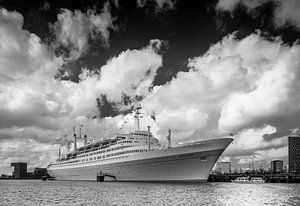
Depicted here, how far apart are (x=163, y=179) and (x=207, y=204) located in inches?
1380

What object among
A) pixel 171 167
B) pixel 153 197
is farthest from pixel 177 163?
pixel 153 197

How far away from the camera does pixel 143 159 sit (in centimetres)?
7275

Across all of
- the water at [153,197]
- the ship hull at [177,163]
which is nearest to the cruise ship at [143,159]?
the ship hull at [177,163]

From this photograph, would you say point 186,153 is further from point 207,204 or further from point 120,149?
point 207,204

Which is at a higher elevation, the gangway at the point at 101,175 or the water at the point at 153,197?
the water at the point at 153,197

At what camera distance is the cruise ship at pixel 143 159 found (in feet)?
218

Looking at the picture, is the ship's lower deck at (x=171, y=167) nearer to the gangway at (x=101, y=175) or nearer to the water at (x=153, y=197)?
the gangway at (x=101, y=175)

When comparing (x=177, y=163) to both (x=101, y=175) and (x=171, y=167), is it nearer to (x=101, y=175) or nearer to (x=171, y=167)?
(x=171, y=167)

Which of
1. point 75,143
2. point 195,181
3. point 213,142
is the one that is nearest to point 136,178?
point 195,181

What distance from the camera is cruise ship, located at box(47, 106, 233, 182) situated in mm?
66375

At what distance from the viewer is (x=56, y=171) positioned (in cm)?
12912

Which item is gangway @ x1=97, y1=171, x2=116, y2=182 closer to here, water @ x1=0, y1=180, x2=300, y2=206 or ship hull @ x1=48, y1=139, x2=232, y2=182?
ship hull @ x1=48, y1=139, x2=232, y2=182

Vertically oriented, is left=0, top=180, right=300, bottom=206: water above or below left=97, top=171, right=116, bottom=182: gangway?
above

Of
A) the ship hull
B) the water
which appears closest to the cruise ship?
the ship hull
